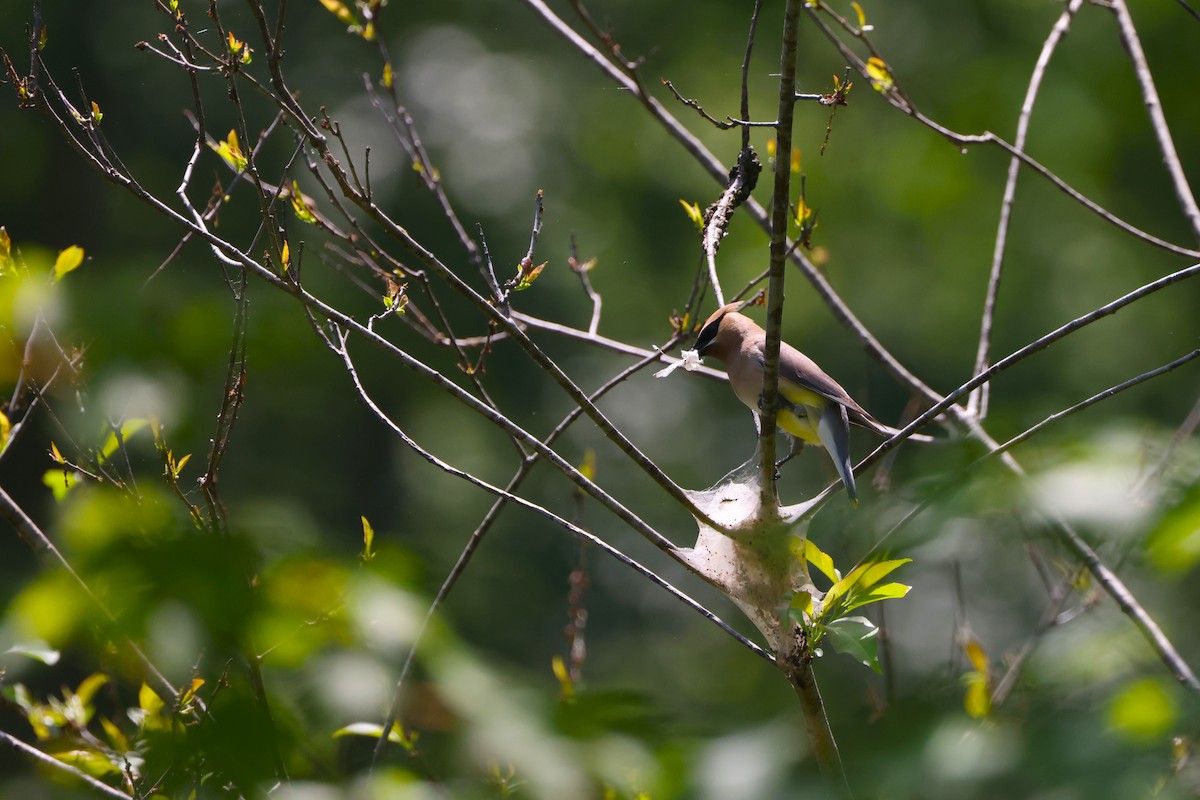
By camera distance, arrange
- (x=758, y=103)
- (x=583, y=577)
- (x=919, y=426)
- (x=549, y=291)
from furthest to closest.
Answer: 1. (x=549, y=291)
2. (x=758, y=103)
3. (x=583, y=577)
4. (x=919, y=426)

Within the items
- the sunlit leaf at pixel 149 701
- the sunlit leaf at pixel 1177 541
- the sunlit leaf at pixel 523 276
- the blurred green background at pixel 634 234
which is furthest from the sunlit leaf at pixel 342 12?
the sunlit leaf at pixel 1177 541

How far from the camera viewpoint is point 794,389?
4.00m

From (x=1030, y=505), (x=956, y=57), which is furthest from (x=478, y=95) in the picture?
(x=1030, y=505)

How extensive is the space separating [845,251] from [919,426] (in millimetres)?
10377

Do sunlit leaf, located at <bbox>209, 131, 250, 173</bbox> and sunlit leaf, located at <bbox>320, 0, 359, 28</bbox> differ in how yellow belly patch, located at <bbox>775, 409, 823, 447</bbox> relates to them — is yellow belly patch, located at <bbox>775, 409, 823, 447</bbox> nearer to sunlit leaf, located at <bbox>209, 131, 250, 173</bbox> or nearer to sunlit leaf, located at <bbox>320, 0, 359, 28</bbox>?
sunlit leaf, located at <bbox>320, 0, 359, 28</bbox>

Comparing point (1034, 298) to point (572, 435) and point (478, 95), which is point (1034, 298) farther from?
point (478, 95)

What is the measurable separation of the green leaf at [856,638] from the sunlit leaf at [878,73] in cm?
169

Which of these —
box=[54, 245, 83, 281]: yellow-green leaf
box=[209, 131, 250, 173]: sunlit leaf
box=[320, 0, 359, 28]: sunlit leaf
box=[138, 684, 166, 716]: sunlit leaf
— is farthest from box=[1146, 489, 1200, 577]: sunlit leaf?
box=[320, 0, 359, 28]: sunlit leaf

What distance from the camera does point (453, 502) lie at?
13.3 metres

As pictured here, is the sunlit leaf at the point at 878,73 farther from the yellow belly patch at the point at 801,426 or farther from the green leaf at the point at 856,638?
the green leaf at the point at 856,638

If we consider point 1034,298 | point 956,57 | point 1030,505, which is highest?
point 956,57

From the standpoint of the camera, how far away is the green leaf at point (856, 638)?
6.75 ft

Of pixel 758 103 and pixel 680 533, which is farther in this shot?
pixel 680 533

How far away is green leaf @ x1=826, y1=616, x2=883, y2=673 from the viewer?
2059 millimetres
